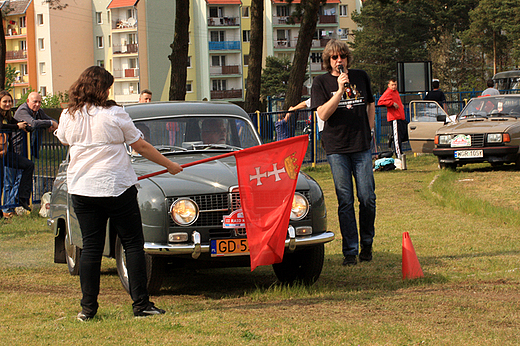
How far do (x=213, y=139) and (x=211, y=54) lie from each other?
88775 millimetres

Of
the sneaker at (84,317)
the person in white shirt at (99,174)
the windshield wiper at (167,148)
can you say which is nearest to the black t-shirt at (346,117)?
the windshield wiper at (167,148)

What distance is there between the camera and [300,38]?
24.2m

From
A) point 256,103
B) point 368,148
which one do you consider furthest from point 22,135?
point 256,103

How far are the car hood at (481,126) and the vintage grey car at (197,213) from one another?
33.8 ft

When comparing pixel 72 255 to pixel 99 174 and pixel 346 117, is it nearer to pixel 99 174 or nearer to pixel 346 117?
pixel 99 174

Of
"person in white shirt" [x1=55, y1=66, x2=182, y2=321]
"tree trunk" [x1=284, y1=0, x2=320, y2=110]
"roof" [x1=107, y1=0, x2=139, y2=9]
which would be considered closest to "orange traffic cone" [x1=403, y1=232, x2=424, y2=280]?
"person in white shirt" [x1=55, y1=66, x2=182, y2=321]

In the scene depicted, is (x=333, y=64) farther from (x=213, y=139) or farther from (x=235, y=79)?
(x=235, y=79)

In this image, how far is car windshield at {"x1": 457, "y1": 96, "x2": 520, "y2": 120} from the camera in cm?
1730

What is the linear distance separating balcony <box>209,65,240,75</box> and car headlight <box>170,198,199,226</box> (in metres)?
89.1

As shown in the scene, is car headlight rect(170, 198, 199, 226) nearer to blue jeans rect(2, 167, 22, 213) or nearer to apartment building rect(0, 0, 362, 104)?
blue jeans rect(2, 167, 22, 213)

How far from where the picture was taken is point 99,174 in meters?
5.20

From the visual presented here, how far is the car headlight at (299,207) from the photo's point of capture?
6.30 meters

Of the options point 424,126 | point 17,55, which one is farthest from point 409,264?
point 17,55

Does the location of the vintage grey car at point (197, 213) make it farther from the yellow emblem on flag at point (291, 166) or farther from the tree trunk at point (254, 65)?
the tree trunk at point (254, 65)
